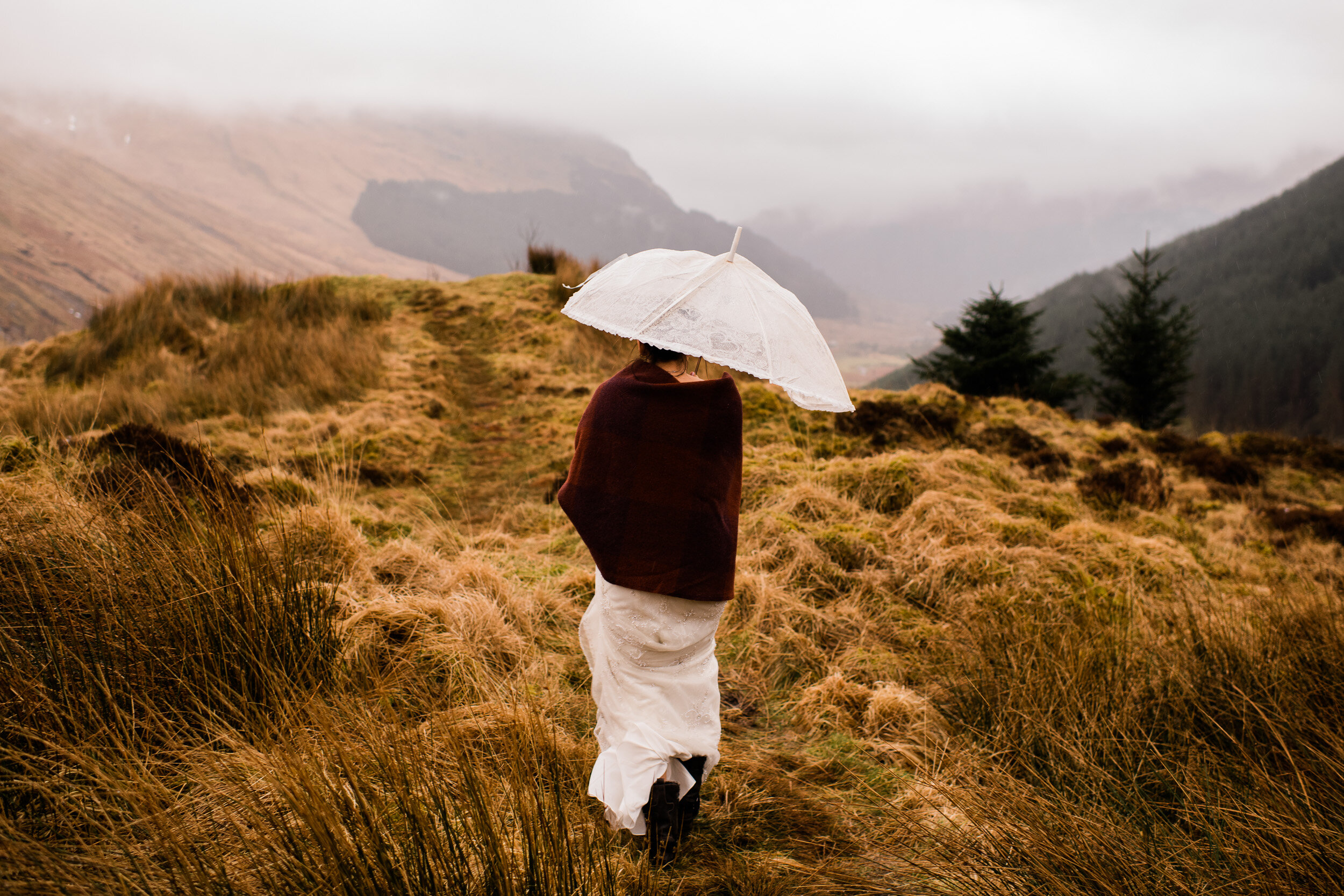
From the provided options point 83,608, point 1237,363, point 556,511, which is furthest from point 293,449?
point 1237,363

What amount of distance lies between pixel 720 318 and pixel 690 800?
174 cm

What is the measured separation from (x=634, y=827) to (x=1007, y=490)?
19.3 feet

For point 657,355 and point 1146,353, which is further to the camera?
point 1146,353

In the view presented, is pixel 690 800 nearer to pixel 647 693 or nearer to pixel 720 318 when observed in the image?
pixel 647 693

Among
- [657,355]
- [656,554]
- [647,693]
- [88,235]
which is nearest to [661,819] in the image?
[647,693]

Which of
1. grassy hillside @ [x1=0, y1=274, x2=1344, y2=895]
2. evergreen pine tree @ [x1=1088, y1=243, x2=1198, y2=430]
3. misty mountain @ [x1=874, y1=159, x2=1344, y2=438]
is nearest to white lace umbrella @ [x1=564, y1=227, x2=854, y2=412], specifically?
grassy hillside @ [x1=0, y1=274, x2=1344, y2=895]

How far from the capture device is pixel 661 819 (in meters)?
2.02

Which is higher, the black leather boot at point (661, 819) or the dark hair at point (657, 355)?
the dark hair at point (657, 355)

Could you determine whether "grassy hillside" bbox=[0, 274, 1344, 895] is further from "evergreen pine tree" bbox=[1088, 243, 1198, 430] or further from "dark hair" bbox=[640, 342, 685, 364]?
"evergreen pine tree" bbox=[1088, 243, 1198, 430]

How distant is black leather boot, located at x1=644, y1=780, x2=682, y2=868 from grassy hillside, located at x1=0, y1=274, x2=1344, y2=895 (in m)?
0.08

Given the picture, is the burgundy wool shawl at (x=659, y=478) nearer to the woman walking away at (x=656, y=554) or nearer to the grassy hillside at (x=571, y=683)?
the woman walking away at (x=656, y=554)

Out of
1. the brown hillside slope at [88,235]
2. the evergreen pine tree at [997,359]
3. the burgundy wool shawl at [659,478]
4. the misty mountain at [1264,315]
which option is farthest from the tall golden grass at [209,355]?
the misty mountain at [1264,315]

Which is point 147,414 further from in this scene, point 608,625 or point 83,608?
point 608,625

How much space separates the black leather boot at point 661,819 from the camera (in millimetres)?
2000
